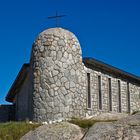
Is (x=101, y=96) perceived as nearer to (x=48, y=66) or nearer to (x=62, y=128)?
(x=48, y=66)

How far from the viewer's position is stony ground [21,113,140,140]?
1312 centimetres

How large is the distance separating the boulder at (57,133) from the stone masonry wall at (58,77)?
4.94 metres

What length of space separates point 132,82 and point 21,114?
7547 millimetres

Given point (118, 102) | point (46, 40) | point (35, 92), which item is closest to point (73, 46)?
point (46, 40)

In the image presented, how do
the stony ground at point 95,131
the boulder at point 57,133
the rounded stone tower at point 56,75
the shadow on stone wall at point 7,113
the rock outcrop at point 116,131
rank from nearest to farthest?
the rock outcrop at point 116,131 < the stony ground at point 95,131 < the boulder at point 57,133 < the rounded stone tower at point 56,75 < the shadow on stone wall at point 7,113

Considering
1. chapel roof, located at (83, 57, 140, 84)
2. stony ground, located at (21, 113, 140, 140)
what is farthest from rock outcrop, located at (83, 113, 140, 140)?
chapel roof, located at (83, 57, 140, 84)

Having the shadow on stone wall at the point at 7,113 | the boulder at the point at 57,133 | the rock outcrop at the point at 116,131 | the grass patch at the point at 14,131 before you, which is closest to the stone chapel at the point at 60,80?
the grass patch at the point at 14,131

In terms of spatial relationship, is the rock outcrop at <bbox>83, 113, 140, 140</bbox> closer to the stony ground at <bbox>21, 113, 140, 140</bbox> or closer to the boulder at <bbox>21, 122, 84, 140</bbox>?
the stony ground at <bbox>21, 113, 140, 140</bbox>

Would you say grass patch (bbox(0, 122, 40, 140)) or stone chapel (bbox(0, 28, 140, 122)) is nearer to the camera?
grass patch (bbox(0, 122, 40, 140))

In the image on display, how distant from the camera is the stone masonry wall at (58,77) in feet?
65.3

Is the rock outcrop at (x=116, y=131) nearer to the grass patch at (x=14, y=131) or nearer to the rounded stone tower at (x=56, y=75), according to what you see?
the grass patch at (x=14, y=131)

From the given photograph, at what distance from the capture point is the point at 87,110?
21906mm

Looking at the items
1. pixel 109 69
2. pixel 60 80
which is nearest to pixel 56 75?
pixel 60 80

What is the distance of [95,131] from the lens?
13.6 metres
